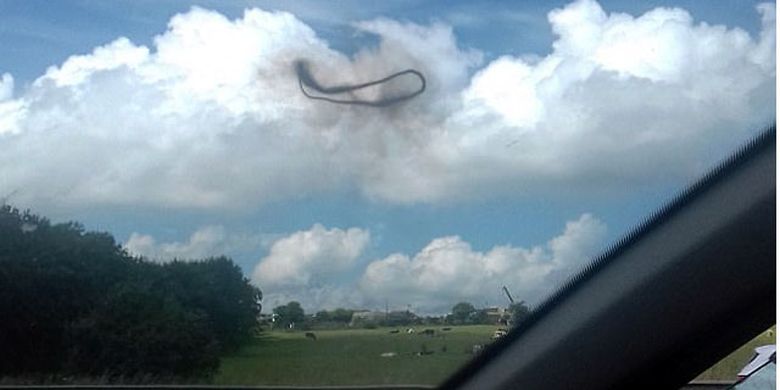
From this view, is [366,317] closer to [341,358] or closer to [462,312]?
[341,358]

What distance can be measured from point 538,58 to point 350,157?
1.97ft

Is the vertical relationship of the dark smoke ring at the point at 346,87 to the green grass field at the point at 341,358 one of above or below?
above

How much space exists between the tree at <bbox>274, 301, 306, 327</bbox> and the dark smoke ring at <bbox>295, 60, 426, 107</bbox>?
628mm

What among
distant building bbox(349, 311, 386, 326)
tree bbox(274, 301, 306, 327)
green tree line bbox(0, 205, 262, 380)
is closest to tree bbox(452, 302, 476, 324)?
distant building bbox(349, 311, 386, 326)

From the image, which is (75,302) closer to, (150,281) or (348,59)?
(150,281)

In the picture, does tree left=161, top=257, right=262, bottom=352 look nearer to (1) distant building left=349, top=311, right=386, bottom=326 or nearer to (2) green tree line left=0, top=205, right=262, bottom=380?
(2) green tree line left=0, top=205, right=262, bottom=380

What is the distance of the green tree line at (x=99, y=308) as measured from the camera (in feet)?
13.9

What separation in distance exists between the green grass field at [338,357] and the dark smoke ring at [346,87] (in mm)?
697

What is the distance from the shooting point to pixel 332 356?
436 cm

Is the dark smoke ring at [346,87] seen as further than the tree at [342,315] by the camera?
No

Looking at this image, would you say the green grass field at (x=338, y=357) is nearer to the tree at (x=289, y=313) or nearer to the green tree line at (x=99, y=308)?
the tree at (x=289, y=313)

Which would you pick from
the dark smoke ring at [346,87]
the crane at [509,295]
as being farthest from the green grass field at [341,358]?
the dark smoke ring at [346,87]

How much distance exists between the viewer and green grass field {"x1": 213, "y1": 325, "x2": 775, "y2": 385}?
4.33 meters

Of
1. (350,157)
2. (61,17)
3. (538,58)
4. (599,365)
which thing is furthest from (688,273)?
(61,17)
